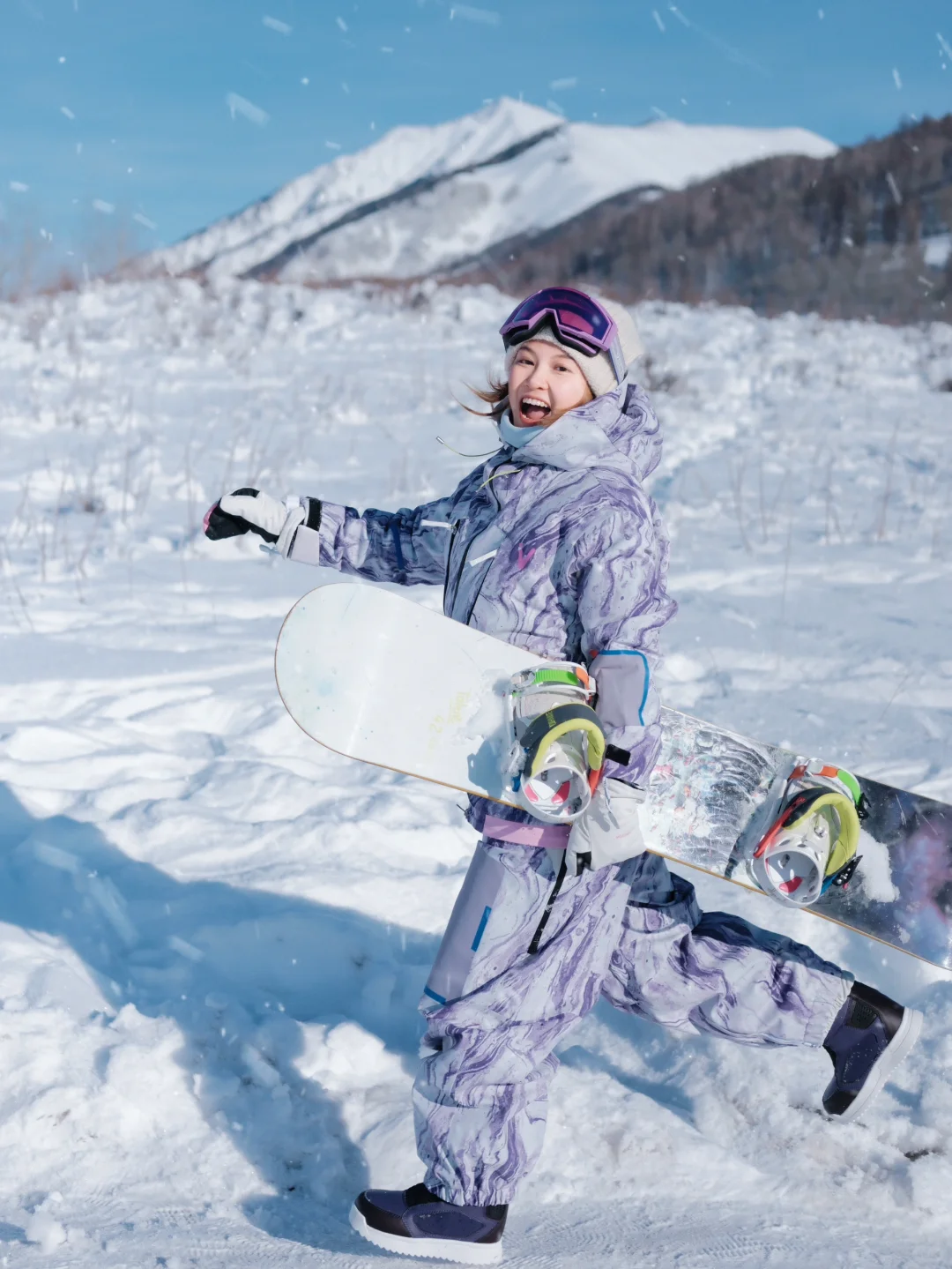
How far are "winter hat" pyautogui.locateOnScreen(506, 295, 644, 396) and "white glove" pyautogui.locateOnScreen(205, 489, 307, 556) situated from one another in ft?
1.75

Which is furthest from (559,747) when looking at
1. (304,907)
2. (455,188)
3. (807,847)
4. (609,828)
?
(455,188)

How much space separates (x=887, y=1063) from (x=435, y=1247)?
898 mm

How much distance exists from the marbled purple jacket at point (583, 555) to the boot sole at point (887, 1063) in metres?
0.80

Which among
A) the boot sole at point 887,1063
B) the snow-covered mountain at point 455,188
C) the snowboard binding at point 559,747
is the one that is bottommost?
the boot sole at point 887,1063

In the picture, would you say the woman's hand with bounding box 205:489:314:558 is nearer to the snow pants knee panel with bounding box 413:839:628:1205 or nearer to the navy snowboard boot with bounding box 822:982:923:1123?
the snow pants knee panel with bounding box 413:839:628:1205

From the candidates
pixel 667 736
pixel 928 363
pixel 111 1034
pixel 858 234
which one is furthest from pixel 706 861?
pixel 858 234

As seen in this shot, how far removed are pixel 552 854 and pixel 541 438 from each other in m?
0.69

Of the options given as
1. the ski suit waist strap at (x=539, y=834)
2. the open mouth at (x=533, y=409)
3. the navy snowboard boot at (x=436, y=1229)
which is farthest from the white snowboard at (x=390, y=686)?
the navy snowboard boot at (x=436, y=1229)

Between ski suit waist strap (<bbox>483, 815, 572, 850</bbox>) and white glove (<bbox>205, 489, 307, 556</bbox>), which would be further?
white glove (<bbox>205, 489, 307, 556</bbox>)

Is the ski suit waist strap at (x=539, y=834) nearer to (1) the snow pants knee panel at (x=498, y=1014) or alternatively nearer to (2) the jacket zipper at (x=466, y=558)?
(1) the snow pants knee panel at (x=498, y=1014)

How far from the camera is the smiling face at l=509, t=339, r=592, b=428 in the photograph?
75.9 inches


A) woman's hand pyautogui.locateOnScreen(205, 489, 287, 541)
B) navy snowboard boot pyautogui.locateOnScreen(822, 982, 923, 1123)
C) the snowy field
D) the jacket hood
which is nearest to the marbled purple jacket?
the jacket hood

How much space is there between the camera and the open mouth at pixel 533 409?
193 centimetres

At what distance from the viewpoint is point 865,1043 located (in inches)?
79.9
